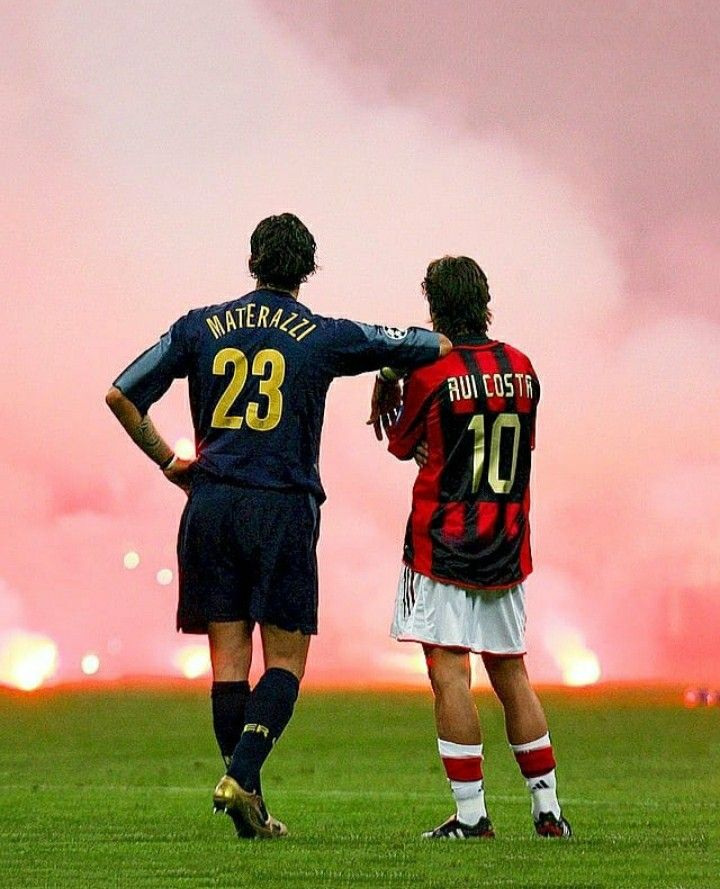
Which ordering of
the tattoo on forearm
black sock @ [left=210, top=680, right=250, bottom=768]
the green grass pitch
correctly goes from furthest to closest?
the tattoo on forearm < black sock @ [left=210, top=680, right=250, bottom=768] < the green grass pitch

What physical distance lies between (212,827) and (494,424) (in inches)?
82.1

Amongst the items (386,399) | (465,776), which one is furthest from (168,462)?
(465,776)

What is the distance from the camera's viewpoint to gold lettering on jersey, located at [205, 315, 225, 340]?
698 cm

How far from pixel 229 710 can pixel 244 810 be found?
0.65 m

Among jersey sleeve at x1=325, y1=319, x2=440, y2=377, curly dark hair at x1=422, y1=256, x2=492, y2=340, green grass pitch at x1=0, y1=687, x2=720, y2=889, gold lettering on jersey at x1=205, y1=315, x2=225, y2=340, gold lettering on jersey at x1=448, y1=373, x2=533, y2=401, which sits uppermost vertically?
curly dark hair at x1=422, y1=256, x2=492, y2=340

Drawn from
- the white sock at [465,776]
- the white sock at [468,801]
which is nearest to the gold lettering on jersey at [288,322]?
the white sock at [465,776]

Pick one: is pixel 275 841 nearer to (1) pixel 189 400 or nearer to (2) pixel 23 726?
(1) pixel 189 400

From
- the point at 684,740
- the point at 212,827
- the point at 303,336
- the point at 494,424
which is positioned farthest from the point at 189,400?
the point at 684,740

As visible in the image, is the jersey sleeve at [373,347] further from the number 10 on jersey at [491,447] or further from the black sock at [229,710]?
the black sock at [229,710]

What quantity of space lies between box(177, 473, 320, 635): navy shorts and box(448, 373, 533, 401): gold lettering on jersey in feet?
2.42

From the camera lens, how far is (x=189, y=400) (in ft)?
23.6

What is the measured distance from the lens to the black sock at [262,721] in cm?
663

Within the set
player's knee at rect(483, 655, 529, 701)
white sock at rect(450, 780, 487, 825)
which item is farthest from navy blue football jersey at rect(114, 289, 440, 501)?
white sock at rect(450, 780, 487, 825)

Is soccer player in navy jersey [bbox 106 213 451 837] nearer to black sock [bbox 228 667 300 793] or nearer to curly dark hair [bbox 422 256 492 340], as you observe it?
black sock [bbox 228 667 300 793]
